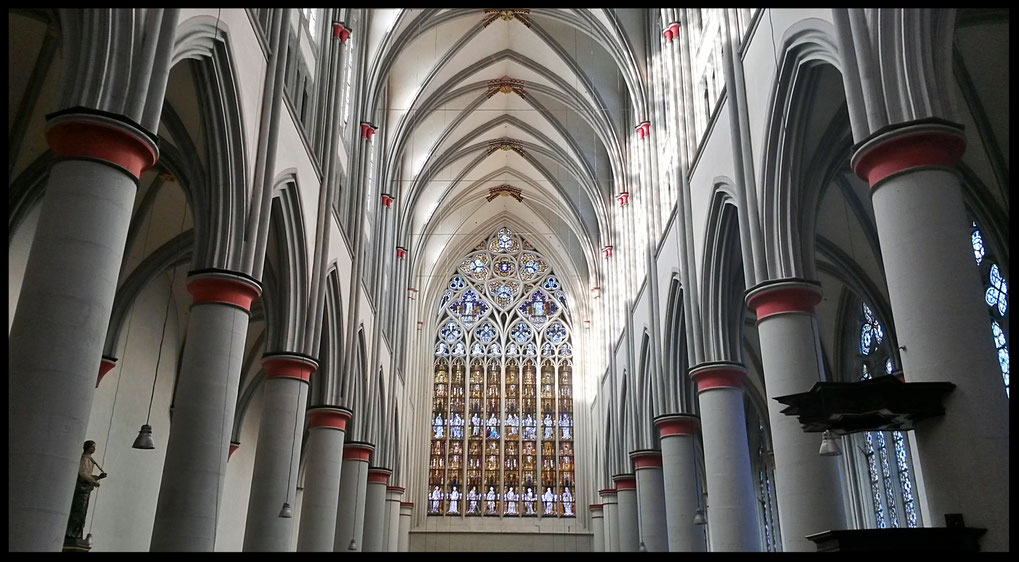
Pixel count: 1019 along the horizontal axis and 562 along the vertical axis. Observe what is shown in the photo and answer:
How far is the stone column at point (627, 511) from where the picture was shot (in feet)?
90.0

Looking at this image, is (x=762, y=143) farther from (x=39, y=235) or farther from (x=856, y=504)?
(x=856, y=504)

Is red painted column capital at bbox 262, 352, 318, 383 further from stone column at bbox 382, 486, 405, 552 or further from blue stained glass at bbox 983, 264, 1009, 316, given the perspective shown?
stone column at bbox 382, 486, 405, 552

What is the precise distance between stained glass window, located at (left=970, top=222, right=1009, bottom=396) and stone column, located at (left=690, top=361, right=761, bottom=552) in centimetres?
445

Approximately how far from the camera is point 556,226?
38.8 metres

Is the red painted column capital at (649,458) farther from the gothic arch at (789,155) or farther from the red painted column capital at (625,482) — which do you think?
the gothic arch at (789,155)

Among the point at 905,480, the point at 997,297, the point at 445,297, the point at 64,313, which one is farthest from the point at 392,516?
the point at 64,313

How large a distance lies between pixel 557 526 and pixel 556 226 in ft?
41.1

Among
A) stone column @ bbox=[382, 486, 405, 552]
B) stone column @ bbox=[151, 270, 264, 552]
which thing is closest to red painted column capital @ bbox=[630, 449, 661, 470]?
stone column @ bbox=[382, 486, 405, 552]

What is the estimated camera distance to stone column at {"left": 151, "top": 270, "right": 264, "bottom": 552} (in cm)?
1090

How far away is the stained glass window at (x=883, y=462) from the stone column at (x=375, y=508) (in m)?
13.2

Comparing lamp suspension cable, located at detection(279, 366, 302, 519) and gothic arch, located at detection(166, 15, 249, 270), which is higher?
gothic arch, located at detection(166, 15, 249, 270)

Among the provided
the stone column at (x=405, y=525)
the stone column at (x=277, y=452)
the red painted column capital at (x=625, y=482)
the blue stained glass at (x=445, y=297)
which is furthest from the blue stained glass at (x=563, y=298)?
the stone column at (x=277, y=452)

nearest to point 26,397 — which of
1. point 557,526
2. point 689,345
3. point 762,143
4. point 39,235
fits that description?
point 39,235

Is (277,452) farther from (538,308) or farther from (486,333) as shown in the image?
(538,308)
